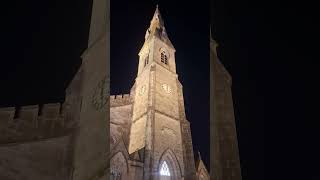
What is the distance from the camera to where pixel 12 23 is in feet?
11.8

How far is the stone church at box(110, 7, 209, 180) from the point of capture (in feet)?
43.3

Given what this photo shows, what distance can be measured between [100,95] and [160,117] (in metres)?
12.8

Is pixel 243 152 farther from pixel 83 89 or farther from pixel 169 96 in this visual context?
pixel 169 96

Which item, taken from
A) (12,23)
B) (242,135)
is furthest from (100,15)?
(242,135)

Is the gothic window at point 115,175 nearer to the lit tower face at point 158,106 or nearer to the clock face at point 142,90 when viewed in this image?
the lit tower face at point 158,106

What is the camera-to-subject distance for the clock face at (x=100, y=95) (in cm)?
290

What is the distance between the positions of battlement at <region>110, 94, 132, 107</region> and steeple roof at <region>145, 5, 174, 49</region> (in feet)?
14.7

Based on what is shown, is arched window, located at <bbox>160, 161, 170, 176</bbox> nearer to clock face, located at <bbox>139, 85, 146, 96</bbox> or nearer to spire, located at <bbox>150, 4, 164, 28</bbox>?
clock face, located at <bbox>139, 85, 146, 96</bbox>

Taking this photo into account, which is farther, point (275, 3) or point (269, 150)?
point (275, 3)

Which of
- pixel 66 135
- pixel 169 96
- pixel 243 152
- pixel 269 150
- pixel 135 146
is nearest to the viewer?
pixel 269 150

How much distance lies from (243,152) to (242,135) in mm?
139

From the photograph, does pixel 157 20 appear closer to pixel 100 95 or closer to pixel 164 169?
pixel 164 169

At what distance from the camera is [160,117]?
15.7 metres

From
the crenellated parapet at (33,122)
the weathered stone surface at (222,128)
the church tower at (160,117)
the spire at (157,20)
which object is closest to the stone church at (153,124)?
the church tower at (160,117)
